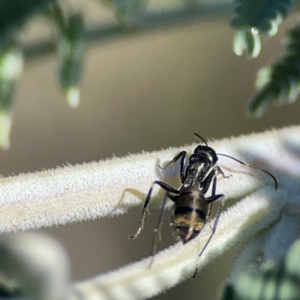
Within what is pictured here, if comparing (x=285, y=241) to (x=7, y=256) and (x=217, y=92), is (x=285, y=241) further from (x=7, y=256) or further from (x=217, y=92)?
(x=217, y=92)

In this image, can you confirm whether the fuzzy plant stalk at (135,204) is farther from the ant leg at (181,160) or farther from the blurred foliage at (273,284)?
the blurred foliage at (273,284)

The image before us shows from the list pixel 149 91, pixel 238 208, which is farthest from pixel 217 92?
pixel 238 208

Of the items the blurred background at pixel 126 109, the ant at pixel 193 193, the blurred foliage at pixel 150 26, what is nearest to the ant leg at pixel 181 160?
the ant at pixel 193 193

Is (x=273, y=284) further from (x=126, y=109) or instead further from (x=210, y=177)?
(x=126, y=109)

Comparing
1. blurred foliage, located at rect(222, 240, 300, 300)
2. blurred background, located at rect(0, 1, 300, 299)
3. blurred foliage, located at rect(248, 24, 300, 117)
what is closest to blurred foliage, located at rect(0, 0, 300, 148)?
blurred foliage, located at rect(248, 24, 300, 117)

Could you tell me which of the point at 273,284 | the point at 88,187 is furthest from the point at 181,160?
the point at 273,284

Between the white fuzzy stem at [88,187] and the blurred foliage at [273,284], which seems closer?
the blurred foliage at [273,284]
